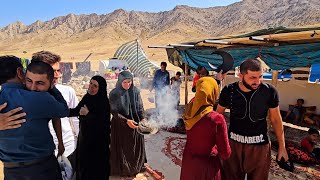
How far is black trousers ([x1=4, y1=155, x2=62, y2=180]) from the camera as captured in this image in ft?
6.79

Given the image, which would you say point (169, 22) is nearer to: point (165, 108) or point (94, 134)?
point (165, 108)

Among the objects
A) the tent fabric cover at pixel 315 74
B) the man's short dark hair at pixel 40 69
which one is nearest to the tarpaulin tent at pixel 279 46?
the tent fabric cover at pixel 315 74

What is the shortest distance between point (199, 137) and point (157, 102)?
21.2 feet

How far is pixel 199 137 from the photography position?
243cm

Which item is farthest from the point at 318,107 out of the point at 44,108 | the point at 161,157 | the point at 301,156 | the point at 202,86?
the point at 44,108

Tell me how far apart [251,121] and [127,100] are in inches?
71.8

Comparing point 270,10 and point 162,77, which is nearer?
point 162,77

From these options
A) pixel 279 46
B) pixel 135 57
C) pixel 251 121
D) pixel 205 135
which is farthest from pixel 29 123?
pixel 135 57

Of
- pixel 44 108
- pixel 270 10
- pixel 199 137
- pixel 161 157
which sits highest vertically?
pixel 270 10

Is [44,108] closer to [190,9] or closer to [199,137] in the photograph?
[199,137]

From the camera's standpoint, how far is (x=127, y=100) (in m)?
4.05

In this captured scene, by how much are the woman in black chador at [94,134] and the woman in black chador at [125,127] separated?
21.6 inches

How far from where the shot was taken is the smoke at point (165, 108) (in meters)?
8.01

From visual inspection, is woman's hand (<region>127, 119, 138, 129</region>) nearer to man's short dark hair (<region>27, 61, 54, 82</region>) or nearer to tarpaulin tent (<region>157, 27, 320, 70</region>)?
man's short dark hair (<region>27, 61, 54, 82</region>)
